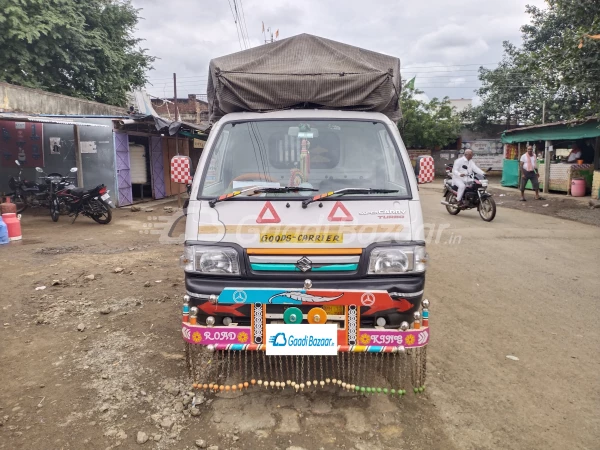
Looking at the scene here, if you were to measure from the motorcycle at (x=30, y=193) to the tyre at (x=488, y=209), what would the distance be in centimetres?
1056

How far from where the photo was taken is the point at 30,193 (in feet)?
37.8

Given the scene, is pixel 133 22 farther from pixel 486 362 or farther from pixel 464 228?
pixel 486 362

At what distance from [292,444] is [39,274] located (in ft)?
16.3

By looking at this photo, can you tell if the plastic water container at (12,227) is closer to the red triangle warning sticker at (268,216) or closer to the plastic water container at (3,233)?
the plastic water container at (3,233)

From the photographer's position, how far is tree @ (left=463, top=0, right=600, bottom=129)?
930cm

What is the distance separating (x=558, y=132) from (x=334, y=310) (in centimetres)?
1527

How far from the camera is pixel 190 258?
2.85 metres

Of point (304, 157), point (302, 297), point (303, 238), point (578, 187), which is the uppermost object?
point (304, 157)

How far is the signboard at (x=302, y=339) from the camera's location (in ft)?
8.85

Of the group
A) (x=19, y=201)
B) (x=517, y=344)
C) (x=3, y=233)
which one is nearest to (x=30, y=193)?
(x=19, y=201)

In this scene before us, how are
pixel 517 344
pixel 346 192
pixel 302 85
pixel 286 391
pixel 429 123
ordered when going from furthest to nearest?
pixel 429 123 < pixel 517 344 < pixel 302 85 < pixel 286 391 < pixel 346 192

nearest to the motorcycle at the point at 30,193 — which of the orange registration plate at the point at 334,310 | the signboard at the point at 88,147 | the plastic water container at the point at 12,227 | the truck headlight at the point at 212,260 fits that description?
the signboard at the point at 88,147

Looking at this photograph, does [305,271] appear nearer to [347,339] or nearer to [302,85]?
[347,339]

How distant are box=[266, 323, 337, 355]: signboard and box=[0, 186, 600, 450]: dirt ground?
47 cm
